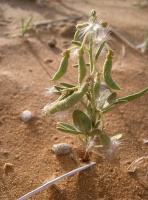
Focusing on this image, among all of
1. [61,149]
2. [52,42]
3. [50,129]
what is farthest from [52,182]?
[52,42]

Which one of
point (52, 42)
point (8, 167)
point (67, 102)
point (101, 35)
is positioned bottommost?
point (8, 167)

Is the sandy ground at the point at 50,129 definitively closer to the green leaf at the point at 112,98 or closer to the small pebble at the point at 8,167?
the small pebble at the point at 8,167

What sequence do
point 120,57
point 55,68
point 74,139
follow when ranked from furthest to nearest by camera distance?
point 120,57 < point 55,68 < point 74,139

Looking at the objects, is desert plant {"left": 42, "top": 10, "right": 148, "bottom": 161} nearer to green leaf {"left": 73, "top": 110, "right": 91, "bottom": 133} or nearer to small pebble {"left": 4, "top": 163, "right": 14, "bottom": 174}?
green leaf {"left": 73, "top": 110, "right": 91, "bottom": 133}

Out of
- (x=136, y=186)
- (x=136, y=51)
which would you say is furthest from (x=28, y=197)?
(x=136, y=51)

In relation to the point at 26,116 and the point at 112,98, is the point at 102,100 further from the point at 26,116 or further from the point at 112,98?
the point at 26,116

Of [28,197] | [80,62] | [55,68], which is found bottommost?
[28,197]

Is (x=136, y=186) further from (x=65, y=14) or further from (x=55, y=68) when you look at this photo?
(x=65, y=14)
